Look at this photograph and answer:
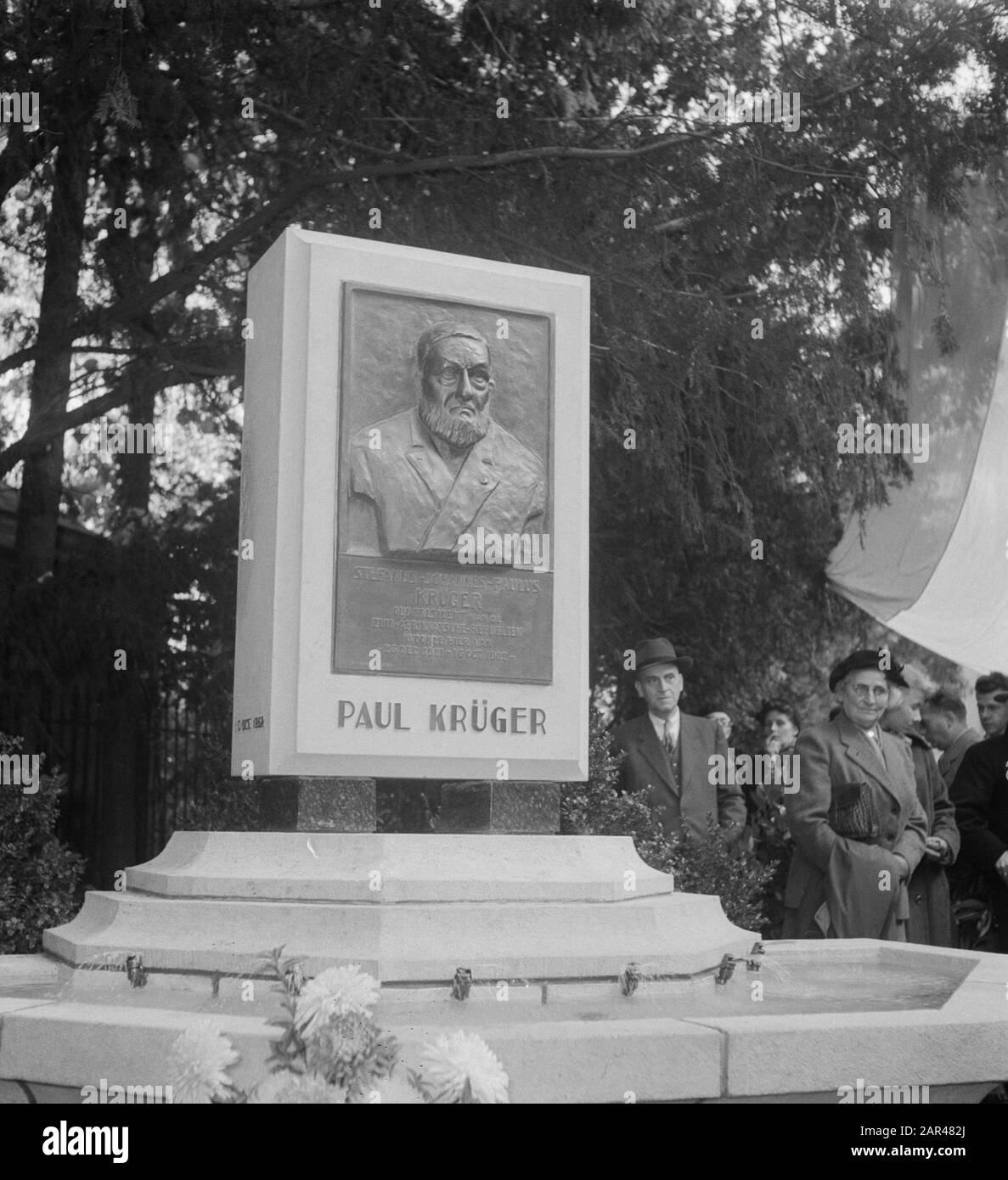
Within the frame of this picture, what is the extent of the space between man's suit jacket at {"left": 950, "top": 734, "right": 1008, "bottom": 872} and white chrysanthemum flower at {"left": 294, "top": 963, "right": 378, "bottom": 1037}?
179 inches

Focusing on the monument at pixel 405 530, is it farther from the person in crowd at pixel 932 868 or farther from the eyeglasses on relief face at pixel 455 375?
the person in crowd at pixel 932 868

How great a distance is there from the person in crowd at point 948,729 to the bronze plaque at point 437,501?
321 cm

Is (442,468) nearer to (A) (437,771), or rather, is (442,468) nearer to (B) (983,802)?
(A) (437,771)

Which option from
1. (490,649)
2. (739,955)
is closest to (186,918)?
(490,649)

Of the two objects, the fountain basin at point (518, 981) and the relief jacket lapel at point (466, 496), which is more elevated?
the relief jacket lapel at point (466, 496)

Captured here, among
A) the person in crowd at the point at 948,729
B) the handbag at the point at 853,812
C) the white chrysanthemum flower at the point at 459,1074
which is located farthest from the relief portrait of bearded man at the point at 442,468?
the person in crowd at the point at 948,729

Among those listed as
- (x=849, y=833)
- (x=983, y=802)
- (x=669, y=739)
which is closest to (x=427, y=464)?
(x=669, y=739)

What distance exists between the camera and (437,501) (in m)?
5.36

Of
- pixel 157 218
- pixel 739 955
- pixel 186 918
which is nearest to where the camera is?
pixel 186 918

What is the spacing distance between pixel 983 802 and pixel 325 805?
3.35m

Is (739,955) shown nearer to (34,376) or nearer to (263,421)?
(263,421)

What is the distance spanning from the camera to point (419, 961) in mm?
4238

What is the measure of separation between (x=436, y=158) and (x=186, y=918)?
3.89m

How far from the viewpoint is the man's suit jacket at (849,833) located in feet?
19.6
